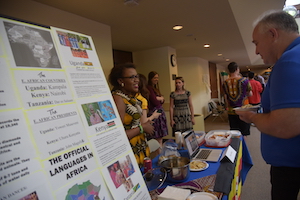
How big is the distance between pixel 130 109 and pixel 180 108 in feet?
6.11

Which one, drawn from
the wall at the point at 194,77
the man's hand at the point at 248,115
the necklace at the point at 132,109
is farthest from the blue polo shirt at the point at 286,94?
the wall at the point at 194,77

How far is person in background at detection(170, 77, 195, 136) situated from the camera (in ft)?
10.7

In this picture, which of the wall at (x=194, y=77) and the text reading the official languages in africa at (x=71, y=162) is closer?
the text reading the official languages in africa at (x=71, y=162)

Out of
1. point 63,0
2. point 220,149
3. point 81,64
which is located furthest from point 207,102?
point 81,64

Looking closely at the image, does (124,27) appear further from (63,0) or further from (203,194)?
(203,194)

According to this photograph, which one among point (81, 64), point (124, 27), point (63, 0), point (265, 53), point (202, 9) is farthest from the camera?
point (124, 27)

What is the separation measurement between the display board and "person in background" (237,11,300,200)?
708mm

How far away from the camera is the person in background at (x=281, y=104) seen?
83cm

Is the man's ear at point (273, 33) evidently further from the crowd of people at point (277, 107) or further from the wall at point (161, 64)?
the wall at point (161, 64)

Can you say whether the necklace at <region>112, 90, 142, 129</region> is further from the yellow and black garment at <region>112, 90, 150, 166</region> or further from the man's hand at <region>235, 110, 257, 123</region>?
the man's hand at <region>235, 110, 257, 123</region>

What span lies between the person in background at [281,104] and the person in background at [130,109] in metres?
0.81

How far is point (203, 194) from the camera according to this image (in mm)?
951

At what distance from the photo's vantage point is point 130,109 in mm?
1564

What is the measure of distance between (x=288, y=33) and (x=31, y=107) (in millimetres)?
1249
